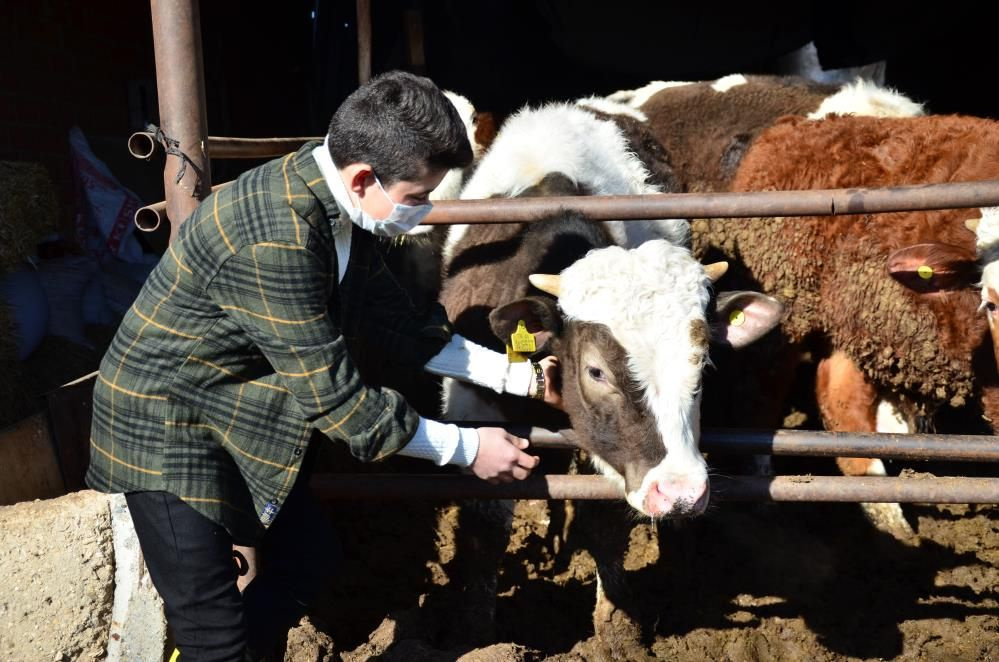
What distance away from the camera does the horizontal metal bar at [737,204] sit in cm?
250

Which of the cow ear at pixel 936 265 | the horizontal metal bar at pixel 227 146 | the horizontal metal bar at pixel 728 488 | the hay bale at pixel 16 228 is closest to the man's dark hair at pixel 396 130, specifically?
the horizontal metal bar at pixel 227 146

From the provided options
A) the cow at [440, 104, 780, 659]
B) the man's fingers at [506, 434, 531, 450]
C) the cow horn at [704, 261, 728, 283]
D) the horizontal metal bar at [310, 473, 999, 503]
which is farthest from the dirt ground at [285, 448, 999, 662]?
the cow horn at [704, 261, 728, 283]

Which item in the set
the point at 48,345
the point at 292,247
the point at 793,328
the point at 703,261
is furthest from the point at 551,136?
the point at 48,345

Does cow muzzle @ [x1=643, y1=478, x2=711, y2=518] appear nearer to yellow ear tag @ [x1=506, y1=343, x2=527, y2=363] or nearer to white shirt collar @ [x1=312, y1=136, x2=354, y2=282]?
yellow ear tag @ [x1=506, y1=343, x2=527, y2=363]

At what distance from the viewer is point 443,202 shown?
2842 mm

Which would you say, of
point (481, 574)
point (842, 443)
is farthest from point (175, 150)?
point (842, 443)

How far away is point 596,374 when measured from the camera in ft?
8.59

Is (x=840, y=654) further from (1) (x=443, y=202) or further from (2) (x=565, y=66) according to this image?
(2) (x=565, y=66)

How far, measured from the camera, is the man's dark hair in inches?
75.5

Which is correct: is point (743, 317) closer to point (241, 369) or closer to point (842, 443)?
point (842, 443)

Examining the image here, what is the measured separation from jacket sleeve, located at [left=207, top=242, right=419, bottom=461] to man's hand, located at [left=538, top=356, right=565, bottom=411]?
0.81 meters

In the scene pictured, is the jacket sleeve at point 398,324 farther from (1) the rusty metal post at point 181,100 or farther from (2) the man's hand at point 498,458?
(1) the rusty metal post at point 181,100

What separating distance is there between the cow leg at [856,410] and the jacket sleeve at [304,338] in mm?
2762

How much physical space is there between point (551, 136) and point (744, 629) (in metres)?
2.15
